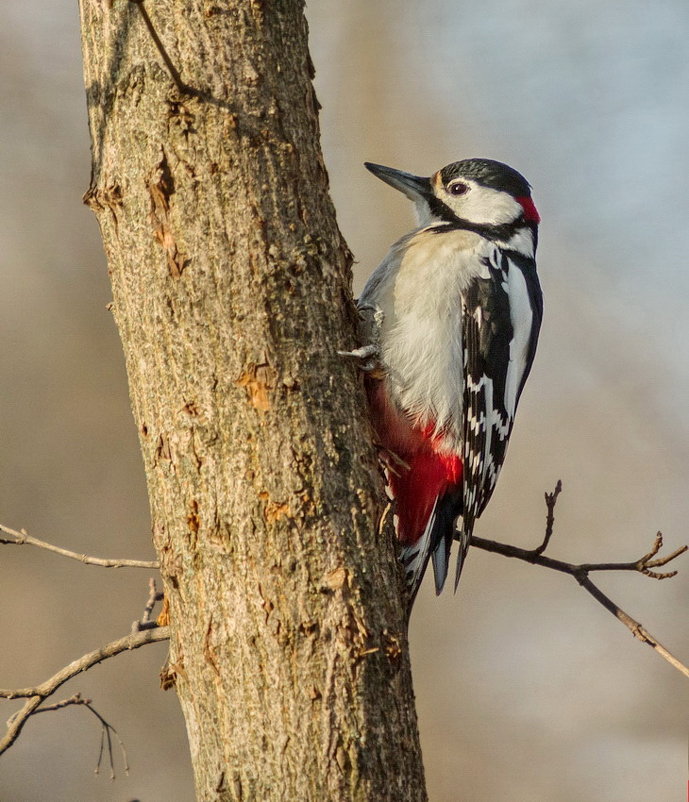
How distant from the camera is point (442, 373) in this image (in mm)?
3352

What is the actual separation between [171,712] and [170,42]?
5286 mm

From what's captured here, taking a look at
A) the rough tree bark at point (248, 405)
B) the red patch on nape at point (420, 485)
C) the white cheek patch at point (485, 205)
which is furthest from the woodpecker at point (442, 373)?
the rough tree bark at point (248, 405)

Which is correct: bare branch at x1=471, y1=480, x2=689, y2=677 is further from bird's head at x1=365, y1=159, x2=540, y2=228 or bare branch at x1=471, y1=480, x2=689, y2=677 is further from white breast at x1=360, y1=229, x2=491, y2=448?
bird's head at x1=365, y1=159, x2=540, y2=228

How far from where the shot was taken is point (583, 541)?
8.07 meters

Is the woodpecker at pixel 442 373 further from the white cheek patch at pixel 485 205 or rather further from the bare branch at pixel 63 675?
the bare branch at pixel 63 675

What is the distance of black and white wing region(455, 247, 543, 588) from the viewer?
341 centimetres

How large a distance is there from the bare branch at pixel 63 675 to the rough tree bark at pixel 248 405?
22 centimetres

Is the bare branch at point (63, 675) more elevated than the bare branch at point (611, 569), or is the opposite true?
the bare branch at point (611, 569)

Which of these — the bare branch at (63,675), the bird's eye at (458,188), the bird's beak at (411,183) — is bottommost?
the bare branch at (63,675)

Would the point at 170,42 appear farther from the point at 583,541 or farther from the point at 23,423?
the point at 583,541

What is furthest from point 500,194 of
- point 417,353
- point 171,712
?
point 171,712

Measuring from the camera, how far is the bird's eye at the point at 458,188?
3.99 metres

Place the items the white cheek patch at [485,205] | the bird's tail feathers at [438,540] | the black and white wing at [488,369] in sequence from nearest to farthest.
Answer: the bird's tail feathers at [438,540], the black and white wing at [488,369], the white cheek patch at [485,205]

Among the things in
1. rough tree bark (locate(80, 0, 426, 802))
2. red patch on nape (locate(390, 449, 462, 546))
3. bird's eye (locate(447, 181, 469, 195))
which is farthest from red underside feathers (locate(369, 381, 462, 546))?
bird's eye (locate(447, 181, 469, 195))
